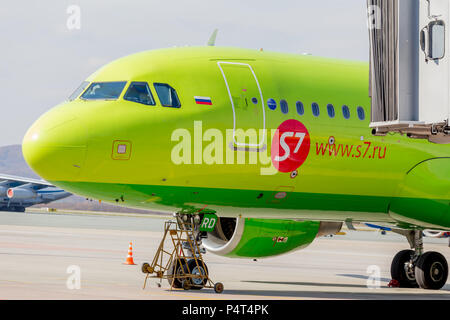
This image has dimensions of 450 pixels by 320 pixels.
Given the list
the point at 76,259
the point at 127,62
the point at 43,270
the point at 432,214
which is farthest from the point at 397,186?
the point at 76,259

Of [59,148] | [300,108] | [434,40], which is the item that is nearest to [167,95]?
[59,148]

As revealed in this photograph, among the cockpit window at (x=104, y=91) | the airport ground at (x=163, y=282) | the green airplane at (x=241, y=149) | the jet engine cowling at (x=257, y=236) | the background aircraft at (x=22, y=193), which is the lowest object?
the background aircraft at (x=22, y=193)

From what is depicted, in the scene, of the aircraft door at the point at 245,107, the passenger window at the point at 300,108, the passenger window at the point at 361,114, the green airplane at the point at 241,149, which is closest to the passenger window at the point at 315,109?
the green airplane at the point at 241,149

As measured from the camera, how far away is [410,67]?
1192 centimetres

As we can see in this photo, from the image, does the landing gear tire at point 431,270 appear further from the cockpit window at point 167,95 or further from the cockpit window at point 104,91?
the cockpit window at point 104,91

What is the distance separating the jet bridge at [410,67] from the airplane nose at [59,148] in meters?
4.92

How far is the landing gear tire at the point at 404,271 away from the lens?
2009cm

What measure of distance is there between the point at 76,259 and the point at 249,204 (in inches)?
428

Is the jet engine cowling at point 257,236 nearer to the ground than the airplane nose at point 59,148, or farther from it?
nearer to the ground

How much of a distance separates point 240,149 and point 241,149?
0.8 inches

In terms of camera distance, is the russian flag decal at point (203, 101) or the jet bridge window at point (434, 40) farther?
the russian flag decal at point (203, 101)

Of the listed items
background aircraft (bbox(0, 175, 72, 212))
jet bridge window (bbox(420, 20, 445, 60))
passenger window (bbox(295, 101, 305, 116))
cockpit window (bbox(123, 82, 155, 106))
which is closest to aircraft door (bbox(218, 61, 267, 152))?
passenger window (bbox(295, 101, 305, 116))

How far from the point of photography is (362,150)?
16.6m

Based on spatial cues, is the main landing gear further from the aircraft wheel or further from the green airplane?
the aircraft wheel
